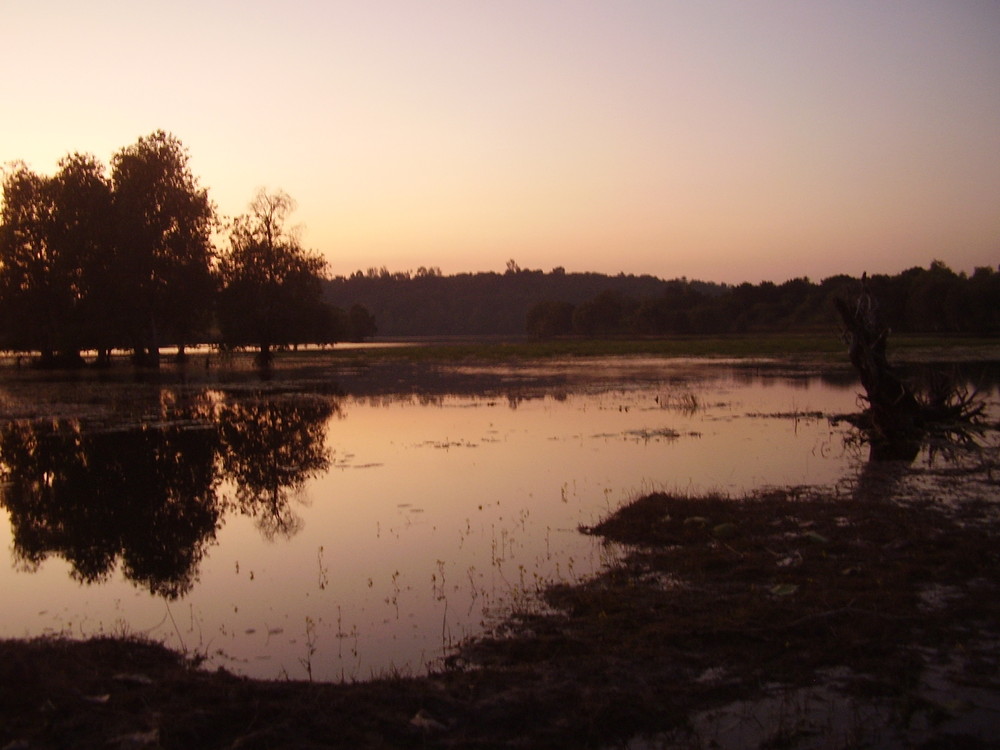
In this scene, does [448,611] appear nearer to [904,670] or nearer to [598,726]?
[598,726]

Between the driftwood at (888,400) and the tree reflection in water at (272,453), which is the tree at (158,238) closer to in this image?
the tree reflection in water at (272,453)

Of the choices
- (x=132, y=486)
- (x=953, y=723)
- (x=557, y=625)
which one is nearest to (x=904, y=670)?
(x=953, y=723)

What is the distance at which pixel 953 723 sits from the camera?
595cm

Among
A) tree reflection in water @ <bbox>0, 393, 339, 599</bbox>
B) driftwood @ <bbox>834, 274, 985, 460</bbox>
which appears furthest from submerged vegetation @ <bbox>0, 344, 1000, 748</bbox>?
driftwood @ <bbox>834, 274, 985, 460</bbox>

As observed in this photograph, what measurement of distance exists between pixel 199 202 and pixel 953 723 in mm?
62782

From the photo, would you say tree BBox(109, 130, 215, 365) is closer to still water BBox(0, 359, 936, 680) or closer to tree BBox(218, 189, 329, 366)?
tree BBox(218, 189, 329, 366)

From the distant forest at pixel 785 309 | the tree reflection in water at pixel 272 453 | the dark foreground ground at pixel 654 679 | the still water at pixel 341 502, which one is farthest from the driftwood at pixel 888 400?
the distant forest at pixel 785 309

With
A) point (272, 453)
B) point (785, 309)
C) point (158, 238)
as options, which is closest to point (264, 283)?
point (158, 238)

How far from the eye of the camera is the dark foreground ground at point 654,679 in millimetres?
5875

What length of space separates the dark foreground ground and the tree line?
182ft

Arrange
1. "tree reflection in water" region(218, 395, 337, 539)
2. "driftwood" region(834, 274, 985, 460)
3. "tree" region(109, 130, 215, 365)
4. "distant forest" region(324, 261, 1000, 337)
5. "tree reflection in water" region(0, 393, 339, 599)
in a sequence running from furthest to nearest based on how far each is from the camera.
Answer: "distant forest" region(324, 261, 1000, 337) → "tree" region(109, 130, 215, 365) → "driftwood" region(834, 274, 985, 460) → "tree reflection in water" region(218, 395, 337, 539) → "tree reflection in water" region(0, 393, 339, 599)

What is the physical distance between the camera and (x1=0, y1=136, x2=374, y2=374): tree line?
57312mm

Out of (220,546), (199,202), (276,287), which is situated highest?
(199,202)

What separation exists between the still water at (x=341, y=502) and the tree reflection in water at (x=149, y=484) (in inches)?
3.0
